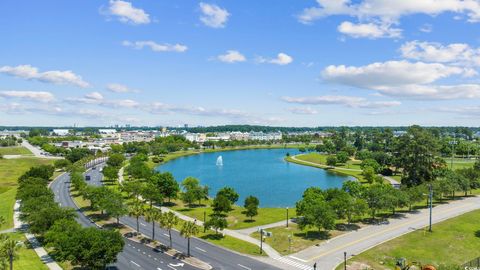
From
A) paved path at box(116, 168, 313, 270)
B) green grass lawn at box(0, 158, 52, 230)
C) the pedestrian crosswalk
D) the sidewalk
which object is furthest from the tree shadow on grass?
green grass lawn at box(0, 158, 52, 230)

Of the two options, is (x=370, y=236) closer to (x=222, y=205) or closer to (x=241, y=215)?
(x=241, y=215)

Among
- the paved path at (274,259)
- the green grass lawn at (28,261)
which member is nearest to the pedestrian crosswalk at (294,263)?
the paved path at (274,259)

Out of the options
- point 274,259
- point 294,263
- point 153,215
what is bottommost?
point 274,259

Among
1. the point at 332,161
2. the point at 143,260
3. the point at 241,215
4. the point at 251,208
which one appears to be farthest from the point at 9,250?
the point at 332,161

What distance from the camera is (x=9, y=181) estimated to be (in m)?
126

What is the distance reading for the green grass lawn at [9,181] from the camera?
3208 inches

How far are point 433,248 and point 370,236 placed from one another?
9.79 m

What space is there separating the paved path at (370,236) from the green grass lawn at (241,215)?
1711 cm

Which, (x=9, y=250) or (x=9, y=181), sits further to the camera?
(x=9, y=181)

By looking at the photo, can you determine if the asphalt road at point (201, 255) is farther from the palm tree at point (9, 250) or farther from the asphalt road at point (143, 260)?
the palm tree at point (9, 250)

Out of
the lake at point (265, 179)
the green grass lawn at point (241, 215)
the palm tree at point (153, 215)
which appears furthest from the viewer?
the lake at point (265, 179)

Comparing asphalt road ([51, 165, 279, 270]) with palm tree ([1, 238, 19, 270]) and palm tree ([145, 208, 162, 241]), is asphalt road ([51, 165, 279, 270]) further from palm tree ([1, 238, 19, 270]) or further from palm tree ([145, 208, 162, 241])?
palm tree ([1, 238, 19, 270])

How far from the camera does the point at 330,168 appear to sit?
171 metres

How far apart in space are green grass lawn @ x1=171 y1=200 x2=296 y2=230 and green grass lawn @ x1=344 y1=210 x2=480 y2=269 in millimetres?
24188
